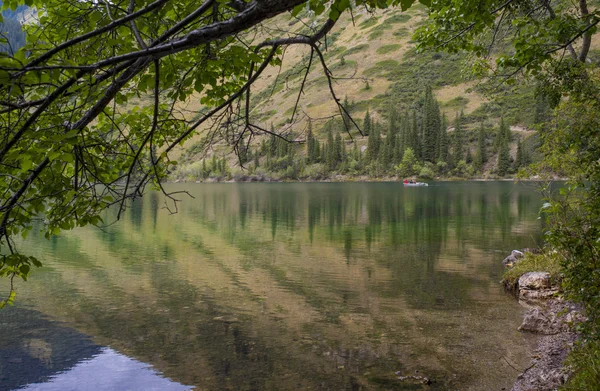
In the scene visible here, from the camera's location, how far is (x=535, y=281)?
49.2 ft

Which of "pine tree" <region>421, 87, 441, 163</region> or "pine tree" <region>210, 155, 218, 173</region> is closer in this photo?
"pine tree" <region>421, 87, 441, 163</region>

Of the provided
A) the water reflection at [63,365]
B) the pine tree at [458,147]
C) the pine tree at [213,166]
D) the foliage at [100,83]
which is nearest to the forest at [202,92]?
the foliage at [100,83]

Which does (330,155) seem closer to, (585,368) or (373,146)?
(373,146)

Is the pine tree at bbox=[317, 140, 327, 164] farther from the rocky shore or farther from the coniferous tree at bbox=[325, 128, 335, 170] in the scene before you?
the rocky shore

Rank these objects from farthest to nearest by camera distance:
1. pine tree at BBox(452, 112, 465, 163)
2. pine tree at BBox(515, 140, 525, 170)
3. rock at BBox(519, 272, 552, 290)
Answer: pine tree at BBox(452, 112, 465, 163) → pine tree at BBox(515, 140, 525, 170) → rock at BBox(519, 272, 552, 290)

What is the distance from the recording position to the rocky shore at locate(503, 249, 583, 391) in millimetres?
7762

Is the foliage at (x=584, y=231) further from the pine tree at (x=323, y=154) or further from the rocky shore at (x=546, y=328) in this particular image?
the pine tree at (x=323, y=154)

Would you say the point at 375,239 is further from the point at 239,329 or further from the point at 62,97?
the point at 62,97

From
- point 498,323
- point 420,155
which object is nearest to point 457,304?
point 498,323

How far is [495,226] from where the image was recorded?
33781 mm

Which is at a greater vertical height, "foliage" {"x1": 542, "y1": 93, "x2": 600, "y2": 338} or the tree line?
the tree line

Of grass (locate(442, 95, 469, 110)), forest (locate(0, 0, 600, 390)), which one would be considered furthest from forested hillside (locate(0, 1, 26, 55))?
grass (locate(442, 95, 469, 110))

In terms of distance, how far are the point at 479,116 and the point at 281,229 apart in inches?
5699

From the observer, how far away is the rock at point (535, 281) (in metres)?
14.8
